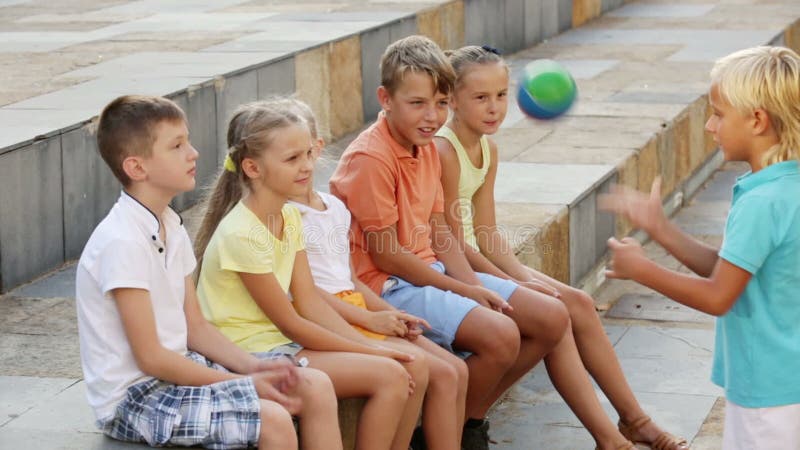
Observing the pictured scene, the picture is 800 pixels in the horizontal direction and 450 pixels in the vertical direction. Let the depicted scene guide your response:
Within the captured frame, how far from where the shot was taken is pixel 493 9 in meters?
10.9

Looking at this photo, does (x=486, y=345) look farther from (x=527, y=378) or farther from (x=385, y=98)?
(x=527, y=378)

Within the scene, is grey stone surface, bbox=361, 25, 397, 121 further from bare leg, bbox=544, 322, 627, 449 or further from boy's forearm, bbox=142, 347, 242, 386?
boy's forearm, bbox=142, 347, 242, 386

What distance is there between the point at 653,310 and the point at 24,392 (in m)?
3.27

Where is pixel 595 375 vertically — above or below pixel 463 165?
below

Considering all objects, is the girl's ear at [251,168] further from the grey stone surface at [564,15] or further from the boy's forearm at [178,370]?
the grey stone surface at [564,15]

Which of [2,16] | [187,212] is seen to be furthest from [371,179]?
[2,16]

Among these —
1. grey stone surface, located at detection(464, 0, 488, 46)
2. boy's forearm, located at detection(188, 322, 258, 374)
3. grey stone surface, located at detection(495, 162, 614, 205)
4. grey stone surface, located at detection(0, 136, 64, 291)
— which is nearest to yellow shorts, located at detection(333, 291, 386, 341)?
boy's forearm, located at detection(188, 322, 258, 374)

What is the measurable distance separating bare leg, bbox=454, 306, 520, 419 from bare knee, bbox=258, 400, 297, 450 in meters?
0.99

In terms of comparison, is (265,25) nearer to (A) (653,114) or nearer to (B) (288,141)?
(A) (653,114)

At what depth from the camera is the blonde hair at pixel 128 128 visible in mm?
3537

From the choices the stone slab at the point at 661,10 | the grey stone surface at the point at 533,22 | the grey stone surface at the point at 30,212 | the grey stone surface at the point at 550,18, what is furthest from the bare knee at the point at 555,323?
the stone slab at the point at 661,10

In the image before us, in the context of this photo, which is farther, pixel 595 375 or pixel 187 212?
pixel 187 212

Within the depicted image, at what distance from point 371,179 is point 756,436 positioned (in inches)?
61.2

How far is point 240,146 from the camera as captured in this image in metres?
3.93
